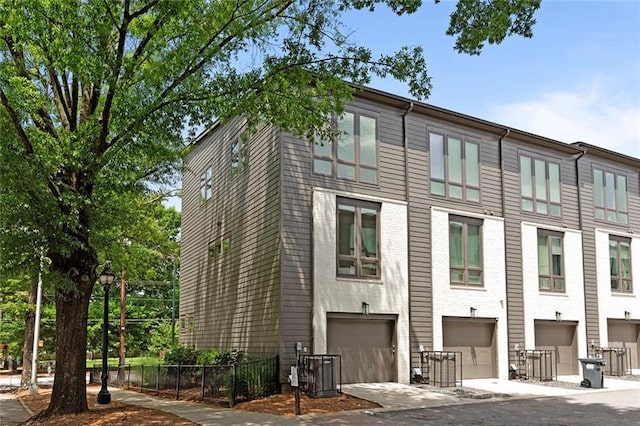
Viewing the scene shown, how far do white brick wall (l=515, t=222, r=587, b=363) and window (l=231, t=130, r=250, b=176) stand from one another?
32.9 ft

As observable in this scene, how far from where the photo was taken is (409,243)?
2000cm

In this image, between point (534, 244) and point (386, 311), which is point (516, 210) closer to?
point (534, 244)

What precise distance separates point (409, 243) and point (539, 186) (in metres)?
6.85

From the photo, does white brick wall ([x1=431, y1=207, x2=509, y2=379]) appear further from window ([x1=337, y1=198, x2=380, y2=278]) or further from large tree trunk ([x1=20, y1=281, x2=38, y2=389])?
large tree trunk ([x1=20, y1=281, x2=38, y2=389])

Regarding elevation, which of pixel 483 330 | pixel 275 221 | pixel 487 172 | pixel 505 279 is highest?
pixel 487 172

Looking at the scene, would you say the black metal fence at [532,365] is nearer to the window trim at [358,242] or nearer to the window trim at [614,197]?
the window trim at [358,242]

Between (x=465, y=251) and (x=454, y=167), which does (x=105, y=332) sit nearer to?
(x=465, y=251)

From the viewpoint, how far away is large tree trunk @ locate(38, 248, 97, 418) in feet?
46.0

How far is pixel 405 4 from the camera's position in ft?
40.6

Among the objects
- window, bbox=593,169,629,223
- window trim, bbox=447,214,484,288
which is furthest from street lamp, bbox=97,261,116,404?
window, bbox=593,169,629,223

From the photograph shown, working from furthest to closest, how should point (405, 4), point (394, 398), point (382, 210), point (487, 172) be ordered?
point (487, 172)
point (382, 210)
point (394, 398)
point (405, 4)

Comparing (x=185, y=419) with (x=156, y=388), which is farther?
(x=156, y=388)

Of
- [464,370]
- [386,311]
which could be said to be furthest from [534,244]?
[386,311]

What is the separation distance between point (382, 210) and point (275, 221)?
339 centimetres
